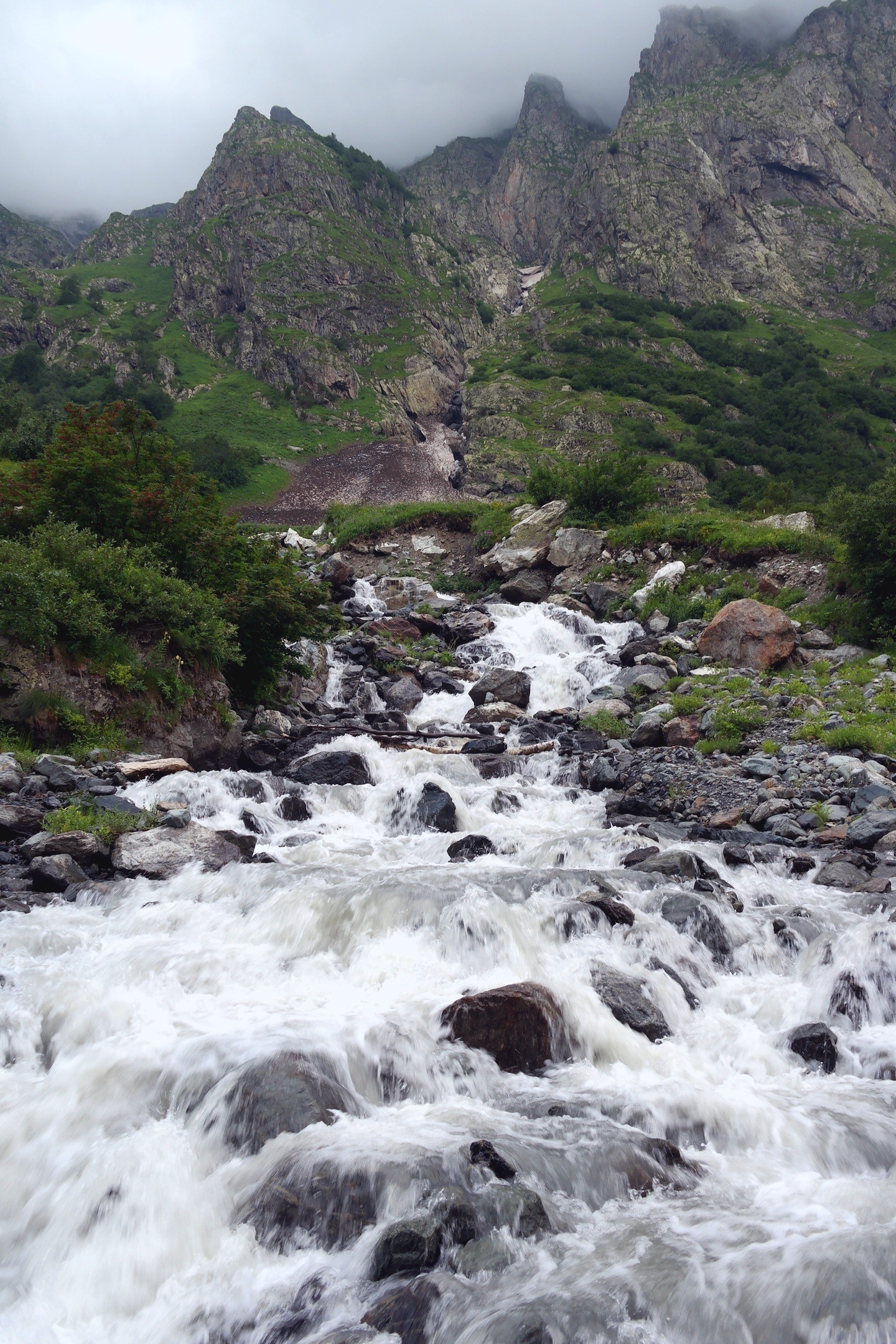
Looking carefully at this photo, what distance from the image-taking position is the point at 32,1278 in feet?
14.3

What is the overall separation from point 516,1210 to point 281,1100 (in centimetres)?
192

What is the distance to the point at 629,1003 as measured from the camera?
7113 mm

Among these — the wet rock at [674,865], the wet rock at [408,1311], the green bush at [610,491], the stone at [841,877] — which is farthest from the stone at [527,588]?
the wet rock at [408,1311]

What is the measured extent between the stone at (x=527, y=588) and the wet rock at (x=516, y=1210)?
80.7 ft

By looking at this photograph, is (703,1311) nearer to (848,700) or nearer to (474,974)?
(474,974)

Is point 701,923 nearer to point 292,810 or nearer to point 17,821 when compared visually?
point 292,810

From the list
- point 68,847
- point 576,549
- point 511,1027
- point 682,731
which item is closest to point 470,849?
point 511,1027

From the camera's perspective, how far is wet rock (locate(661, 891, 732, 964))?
8219 mm

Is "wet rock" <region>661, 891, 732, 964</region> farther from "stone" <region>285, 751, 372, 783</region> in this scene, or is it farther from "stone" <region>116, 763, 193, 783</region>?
"stone" <region>116, 763, 193, 783</region>

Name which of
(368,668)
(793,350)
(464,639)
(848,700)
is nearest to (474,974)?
(848,700)

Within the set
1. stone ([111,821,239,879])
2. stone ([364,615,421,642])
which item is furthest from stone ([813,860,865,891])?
stone ([364,615,421,642])

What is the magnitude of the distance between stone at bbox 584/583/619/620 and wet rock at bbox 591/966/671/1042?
19675 millimetres

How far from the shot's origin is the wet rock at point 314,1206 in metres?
4.46

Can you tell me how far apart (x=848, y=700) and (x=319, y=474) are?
56.4 meters
